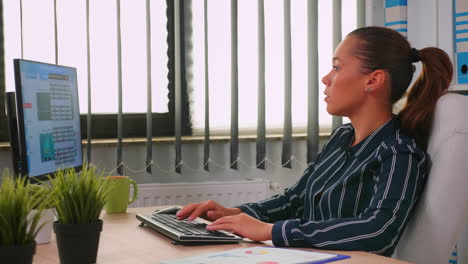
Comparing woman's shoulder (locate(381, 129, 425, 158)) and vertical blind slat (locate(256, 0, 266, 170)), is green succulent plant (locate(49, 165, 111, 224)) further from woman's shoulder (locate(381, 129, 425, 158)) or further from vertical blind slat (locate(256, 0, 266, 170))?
vertical blind slat (locate(256, 0, 266, 170))

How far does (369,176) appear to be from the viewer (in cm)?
149

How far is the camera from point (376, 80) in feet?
5.13

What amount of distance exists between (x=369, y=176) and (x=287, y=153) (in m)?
1.33

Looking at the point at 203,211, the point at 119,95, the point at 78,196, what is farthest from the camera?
the point at 119,95

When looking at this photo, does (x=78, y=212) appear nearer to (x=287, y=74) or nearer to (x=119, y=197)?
(x=119, y=197)

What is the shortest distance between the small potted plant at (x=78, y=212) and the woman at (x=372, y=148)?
1.25 feet

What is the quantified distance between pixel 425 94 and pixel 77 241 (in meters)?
0.91

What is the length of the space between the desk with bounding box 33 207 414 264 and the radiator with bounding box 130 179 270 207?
110 cm

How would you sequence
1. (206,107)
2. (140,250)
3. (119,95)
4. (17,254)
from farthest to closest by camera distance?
(206,107) < (119,95) < (140,250) < (17,254)

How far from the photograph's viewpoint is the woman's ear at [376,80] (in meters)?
1.56

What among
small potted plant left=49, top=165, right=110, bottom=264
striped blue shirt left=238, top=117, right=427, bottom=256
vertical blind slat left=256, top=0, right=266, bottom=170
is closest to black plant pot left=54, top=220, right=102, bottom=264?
small potted plant left=49, top=165, right=110, bottom=264

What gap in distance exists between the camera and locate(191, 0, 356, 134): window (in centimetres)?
272

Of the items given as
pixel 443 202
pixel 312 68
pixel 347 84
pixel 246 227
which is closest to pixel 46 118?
pixel 246 227

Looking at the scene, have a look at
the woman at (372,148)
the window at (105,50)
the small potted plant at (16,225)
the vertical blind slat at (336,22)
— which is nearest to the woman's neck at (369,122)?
the woman at (372,148)
